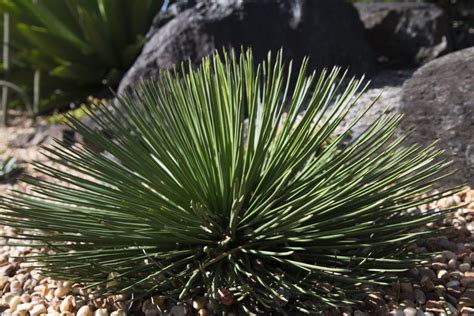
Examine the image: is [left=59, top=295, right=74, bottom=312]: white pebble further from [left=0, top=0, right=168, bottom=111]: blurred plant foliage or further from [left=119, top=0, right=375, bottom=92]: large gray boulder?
[left=0, top=0, right=168, bottom=111]: blurred plant foliage

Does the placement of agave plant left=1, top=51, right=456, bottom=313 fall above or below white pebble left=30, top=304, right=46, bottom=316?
above

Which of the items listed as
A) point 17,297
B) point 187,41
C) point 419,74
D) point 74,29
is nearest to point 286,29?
point 187,41

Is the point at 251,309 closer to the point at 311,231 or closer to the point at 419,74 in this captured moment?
the point at 311,231

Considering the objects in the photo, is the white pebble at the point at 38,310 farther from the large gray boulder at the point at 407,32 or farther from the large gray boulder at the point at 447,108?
the large gray boulder at the point at 407,32

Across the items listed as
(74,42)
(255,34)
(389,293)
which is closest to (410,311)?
(389,293)

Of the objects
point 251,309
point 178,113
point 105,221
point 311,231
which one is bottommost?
point 251,309

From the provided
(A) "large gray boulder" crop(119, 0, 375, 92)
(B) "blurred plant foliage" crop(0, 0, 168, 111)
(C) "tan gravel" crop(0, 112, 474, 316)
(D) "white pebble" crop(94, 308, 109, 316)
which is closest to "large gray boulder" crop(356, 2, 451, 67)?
(A) "large gray boulder" crop(119, 0, 375, 92)

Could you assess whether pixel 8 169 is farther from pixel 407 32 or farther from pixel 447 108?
pixel 407 32
